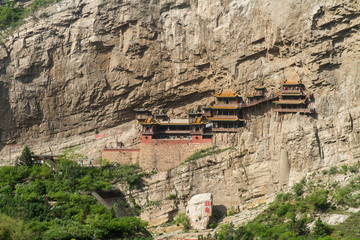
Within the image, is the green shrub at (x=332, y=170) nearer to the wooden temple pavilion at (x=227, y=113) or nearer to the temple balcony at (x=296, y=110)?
the temple balcony at (x=296, y=110)

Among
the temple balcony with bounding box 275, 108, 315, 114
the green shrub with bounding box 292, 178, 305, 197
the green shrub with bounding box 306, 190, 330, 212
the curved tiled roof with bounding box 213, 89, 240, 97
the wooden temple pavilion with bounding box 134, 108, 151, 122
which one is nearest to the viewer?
the green shrub with bounding box 306, 190, 330, 212

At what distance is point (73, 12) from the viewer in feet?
147

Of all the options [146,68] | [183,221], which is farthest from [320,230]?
[146,68]

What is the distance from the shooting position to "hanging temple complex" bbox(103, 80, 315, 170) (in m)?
40.8

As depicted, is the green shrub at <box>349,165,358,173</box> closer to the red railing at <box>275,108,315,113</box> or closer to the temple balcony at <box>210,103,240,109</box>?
the red railing at <box>275,108,315,113</box>

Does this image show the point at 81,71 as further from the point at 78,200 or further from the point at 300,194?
the point at 300,194

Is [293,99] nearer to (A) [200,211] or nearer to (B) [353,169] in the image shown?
(B) [353,169]

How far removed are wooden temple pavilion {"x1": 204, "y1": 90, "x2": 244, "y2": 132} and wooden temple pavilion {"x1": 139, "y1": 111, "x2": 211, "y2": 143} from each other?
2.84ft

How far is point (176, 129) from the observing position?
4259cm

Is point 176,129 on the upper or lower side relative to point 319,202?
upper

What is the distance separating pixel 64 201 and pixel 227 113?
1360cm

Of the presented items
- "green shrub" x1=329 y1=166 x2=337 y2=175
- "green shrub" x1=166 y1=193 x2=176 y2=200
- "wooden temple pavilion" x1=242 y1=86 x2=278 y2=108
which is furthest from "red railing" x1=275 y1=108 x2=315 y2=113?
"green shrub" x1=166 y1=193 x2=176 y2=200

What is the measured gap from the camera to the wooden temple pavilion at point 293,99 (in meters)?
38.8

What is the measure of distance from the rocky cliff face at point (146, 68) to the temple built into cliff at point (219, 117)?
0.74m
